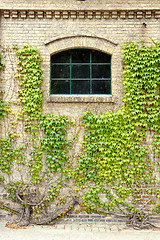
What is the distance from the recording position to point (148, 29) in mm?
5906

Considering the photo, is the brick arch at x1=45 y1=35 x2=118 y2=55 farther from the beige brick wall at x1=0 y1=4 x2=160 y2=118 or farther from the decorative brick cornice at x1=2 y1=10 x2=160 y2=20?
the decorative brick cornice at x1=2 y1=10 x2=160 y2=20

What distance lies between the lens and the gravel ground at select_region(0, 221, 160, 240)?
477 centimetres

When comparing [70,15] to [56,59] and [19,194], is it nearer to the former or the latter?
[56,59]

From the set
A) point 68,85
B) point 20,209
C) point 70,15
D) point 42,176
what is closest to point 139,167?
point 42,176

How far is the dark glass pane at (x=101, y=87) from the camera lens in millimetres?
6047

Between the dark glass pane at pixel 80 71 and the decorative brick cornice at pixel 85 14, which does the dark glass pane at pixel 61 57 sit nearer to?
the dark glass pane at pixel 80 71

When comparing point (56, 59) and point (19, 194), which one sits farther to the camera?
point (56, 59)

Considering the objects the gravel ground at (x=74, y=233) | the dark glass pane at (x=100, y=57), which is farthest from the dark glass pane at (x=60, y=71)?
the gravel ground at (x=74, y=233)

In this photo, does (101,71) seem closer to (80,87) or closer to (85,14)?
(80,87)

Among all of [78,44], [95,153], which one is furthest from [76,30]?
[95,153]

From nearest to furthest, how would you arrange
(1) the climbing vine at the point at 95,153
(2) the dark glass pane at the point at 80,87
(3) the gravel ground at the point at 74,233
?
(3) the gravel ground at the point at 74,233, (1) the climbing vine at the point at 95,153, (2) the dark glass pane at the point at 80,87

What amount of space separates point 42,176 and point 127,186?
2.34 metres

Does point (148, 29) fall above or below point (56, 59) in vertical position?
above

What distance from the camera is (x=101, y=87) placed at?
6055 mm
